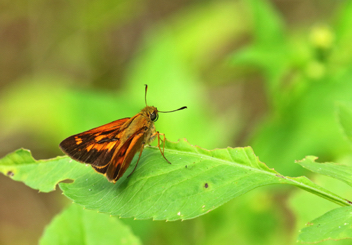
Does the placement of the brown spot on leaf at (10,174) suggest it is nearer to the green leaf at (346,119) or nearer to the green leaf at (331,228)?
the green leaf at (331,228)

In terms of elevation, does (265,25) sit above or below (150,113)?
above

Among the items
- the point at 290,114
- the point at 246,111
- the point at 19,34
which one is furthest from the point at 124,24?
the point at 290,114

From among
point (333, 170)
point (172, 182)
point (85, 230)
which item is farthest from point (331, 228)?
point (85, 230)

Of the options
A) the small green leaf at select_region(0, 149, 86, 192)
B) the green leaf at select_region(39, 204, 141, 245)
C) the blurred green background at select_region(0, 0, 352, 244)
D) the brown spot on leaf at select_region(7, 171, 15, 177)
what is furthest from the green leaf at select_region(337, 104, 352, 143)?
the brown spot on leaf at select_region(7, 171, 15, 177)

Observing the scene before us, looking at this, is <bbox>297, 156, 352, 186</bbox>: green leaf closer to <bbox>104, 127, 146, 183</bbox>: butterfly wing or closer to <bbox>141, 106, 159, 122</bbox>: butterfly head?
<bbox>104, 127, 146, 183</bbox>: butterfly wing

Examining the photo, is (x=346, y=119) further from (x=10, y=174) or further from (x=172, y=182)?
(x=10, y=174)

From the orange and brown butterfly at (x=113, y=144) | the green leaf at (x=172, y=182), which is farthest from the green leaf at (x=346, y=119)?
the orange and brown butterfly at (x=113, y=144)

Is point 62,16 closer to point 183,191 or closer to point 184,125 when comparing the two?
point 184,125
